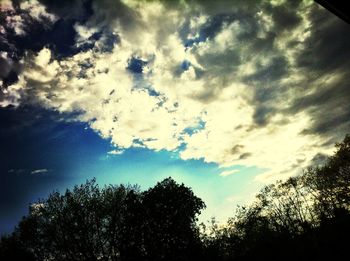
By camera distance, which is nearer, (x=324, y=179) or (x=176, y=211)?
(x=176, y=211)

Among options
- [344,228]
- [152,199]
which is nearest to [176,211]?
[152,199]

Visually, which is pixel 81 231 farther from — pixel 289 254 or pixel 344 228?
pixel 344 228

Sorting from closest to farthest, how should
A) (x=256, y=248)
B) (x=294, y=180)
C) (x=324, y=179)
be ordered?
(x=256, y=248), (x=324, y=179), (x=294, y=180)

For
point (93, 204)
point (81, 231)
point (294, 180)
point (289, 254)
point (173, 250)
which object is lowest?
point (289, 254)

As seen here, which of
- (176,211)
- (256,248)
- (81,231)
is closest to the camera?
(256,248)

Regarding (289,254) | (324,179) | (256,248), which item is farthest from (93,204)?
(324,179)

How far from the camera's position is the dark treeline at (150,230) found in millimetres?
45688

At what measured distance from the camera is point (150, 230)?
6081 centimetres

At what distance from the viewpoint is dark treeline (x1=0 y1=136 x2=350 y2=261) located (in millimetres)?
45688

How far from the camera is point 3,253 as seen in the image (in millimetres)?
54062

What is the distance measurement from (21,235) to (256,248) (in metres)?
39.8

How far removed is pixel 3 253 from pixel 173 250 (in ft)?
99.8

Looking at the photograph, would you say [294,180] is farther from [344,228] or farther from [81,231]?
[81,231]

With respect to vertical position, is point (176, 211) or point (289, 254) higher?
point (176, 211)
